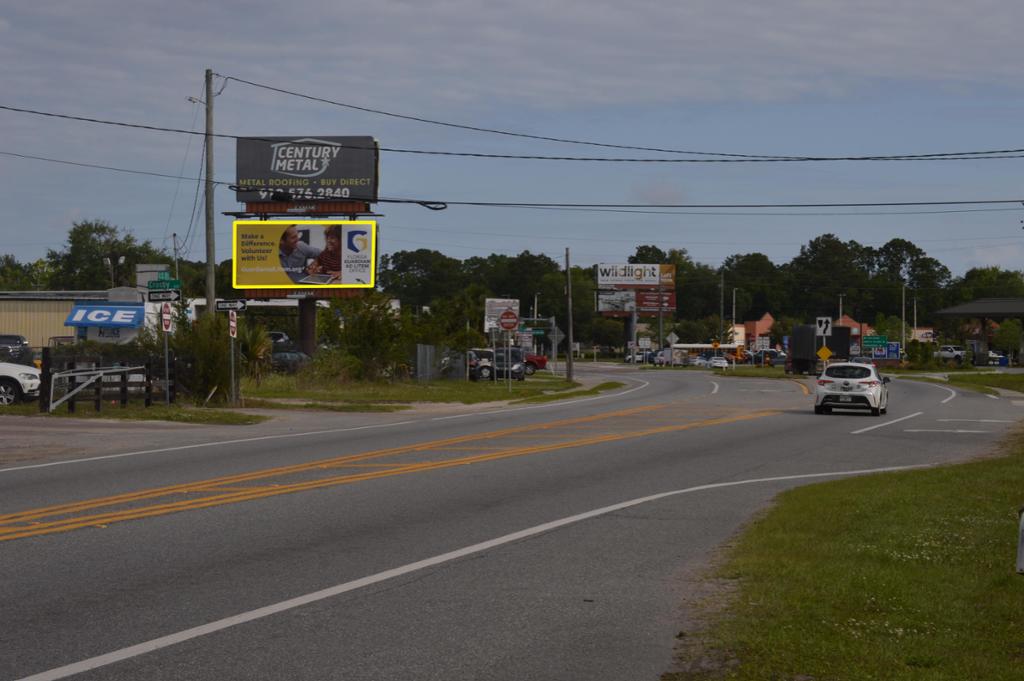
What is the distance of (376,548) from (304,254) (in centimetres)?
4670

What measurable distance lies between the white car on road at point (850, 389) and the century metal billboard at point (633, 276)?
108307 millimetres

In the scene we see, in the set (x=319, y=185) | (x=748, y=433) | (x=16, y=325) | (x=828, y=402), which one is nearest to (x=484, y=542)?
(x=748, y=433)

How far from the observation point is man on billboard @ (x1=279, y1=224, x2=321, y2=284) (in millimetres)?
56125

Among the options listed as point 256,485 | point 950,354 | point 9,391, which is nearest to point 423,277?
point 950,354

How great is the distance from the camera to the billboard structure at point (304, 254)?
55.8m

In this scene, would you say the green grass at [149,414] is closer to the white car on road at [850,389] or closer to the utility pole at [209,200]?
the utility pole at [209,200]

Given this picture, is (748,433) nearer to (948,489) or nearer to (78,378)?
(948,489)

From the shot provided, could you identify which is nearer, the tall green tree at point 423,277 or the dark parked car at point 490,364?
the dark parked car at point 490,364

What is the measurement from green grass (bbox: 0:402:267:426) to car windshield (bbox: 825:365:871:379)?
15.9 meters

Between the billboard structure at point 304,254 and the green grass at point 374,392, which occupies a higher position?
the billboard structure at point 304,254

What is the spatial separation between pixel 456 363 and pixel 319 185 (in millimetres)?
11306

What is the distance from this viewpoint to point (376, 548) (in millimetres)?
10594

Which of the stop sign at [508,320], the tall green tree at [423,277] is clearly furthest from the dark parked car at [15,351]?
the tall green tree at [423,277]

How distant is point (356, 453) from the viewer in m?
19.8
